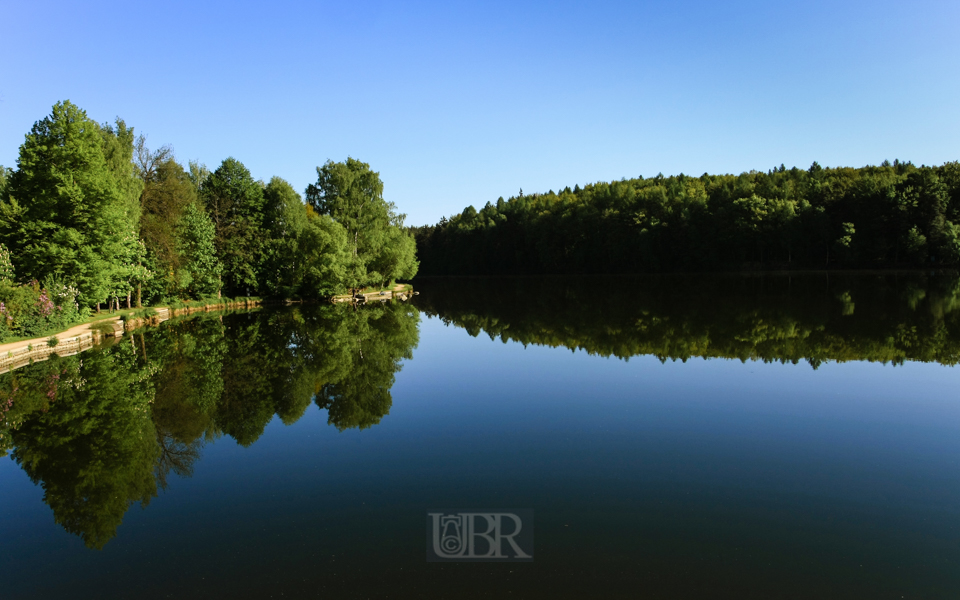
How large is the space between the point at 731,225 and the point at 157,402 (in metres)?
74.3

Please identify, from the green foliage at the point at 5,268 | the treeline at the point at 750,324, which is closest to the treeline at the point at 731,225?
the treeline at the point at 750,324

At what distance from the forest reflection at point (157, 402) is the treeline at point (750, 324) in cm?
703

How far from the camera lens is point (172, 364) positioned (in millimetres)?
17406

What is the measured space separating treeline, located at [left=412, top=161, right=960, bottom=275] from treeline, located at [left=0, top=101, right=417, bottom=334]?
38.6m

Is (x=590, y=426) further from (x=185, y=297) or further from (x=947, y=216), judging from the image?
(x=947, y=216)

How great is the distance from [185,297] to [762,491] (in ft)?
134

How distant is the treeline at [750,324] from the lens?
1686 cm

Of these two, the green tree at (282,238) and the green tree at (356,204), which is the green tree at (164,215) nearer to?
the green tree at (282,238)

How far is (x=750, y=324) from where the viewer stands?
2308 centimetres

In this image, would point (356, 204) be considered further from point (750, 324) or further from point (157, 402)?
point (157, 402)

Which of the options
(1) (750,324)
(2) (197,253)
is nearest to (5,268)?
(2) (197,253)

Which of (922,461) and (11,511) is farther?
(922,461)

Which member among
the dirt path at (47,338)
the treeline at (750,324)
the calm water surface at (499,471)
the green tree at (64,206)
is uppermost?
the green tree at (64,206)

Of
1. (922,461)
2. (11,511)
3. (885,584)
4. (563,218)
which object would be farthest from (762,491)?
(563,218)
